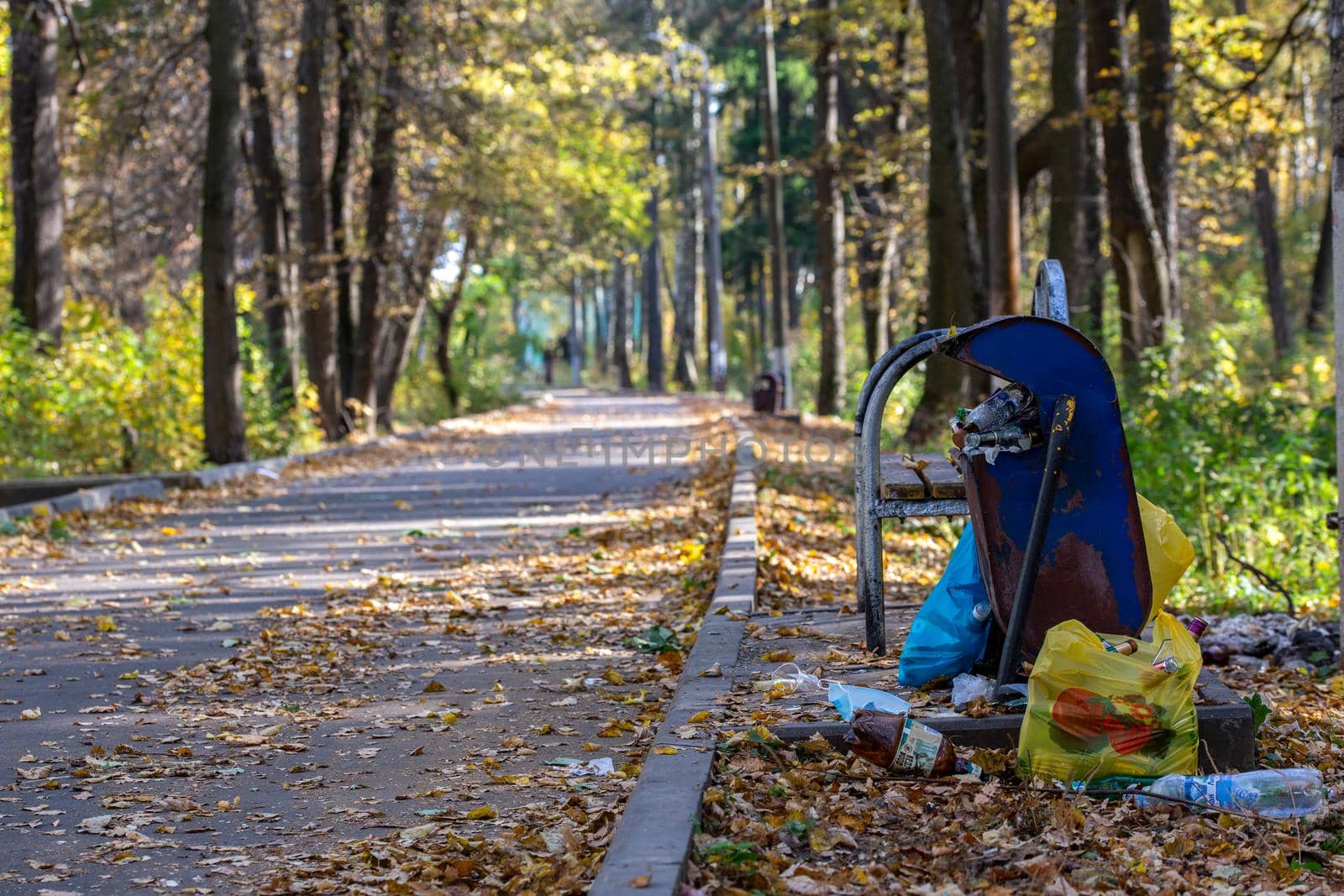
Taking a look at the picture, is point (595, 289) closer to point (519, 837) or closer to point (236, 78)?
point (236, 78)

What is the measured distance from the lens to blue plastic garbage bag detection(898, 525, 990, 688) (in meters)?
5.36

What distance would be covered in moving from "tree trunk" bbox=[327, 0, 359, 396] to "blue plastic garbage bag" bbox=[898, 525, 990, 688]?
624 inches

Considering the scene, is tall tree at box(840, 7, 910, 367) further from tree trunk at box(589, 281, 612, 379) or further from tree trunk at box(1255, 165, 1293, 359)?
tree trunk at box(589, 281, 612, 379)

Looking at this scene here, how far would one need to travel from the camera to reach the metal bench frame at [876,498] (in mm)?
5730

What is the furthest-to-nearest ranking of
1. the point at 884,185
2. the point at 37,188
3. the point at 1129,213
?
the point at 884,185, the point at 37,188, the point at 1129,213

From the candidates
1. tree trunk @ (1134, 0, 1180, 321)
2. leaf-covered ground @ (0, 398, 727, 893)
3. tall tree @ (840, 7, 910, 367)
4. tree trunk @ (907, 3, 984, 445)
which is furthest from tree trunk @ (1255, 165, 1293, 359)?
leaf-covered ground @ (0, 398, 727, 893)

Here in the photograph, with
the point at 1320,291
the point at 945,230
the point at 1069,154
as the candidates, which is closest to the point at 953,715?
the point at 945,230

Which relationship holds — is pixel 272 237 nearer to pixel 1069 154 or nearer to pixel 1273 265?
pixel 1069 154

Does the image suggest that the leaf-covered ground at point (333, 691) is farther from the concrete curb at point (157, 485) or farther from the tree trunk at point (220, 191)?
the tree trunk at point (220, 191)

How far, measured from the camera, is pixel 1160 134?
17.6m

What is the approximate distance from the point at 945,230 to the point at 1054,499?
1264cm

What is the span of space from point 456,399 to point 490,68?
611 inches

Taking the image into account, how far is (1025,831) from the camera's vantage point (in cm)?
418

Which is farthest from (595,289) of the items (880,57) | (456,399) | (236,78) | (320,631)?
(320,631)
